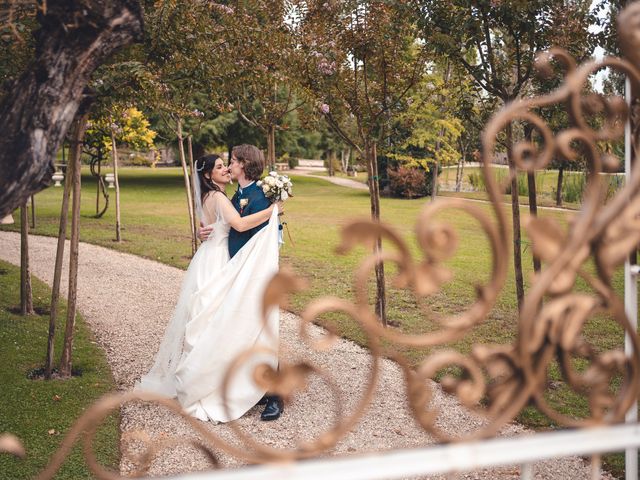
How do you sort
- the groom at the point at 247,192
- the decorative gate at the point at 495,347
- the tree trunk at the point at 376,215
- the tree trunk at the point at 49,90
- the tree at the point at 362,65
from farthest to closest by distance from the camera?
the tree trunk at the point at 376,215, the tree at the point at 362,65, the groom at the point at 247,192, the tree trunk at the point at 49,90, the decorative gate at the point at 495,347

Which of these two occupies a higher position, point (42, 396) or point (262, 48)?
point (262, 48)

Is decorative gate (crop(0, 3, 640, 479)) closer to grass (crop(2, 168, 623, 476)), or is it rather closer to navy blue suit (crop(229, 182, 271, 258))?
grass (crop(2, 168, 623, 476))

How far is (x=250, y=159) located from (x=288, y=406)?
95.6 inches

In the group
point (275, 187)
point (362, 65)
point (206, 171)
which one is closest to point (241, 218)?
point (275, 187)

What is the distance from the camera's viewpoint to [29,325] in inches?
373

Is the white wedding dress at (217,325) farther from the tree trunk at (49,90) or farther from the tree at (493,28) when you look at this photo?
the tree trunk at (49,90)

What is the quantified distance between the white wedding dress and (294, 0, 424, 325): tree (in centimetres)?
309

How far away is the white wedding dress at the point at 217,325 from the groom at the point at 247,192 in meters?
0.11

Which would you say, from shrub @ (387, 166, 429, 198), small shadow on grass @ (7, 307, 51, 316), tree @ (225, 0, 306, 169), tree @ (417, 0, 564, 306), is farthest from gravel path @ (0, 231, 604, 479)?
shrub @ (387, 166, 429, 198)

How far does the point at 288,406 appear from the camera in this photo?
227 inches

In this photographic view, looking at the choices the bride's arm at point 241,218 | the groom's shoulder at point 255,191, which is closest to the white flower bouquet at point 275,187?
the groom's shoulder at point 255,191

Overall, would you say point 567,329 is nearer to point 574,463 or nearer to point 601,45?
point 574,463

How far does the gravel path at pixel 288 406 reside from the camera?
218 inches

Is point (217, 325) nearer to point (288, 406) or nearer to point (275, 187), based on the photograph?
point (288, 406)
